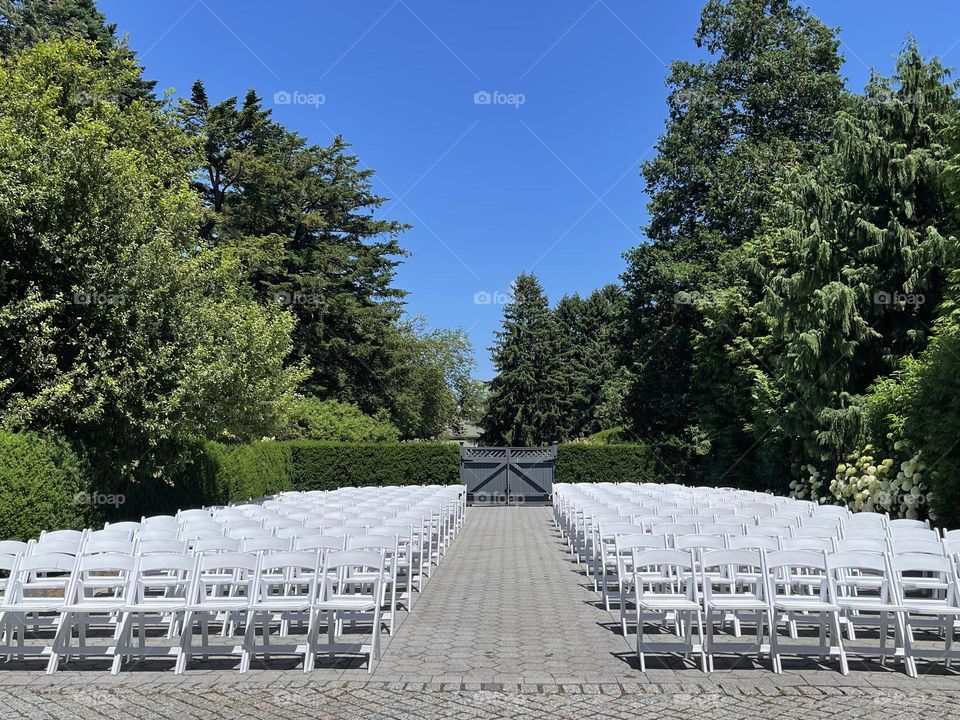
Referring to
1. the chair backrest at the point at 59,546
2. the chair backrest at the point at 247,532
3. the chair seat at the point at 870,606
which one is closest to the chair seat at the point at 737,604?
the chair seat at the point at 870,606

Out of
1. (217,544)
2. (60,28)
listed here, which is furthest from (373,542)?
(60,28)

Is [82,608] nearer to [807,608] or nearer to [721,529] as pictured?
[807,608]

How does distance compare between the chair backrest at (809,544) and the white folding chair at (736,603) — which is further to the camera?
the chair backrest at (809,544)

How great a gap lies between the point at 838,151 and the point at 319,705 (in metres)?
20.2

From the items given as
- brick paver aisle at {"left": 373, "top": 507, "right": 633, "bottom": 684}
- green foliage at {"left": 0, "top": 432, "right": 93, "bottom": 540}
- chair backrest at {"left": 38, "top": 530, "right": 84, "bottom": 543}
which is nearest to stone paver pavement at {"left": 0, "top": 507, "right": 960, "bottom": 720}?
brick paver aisle at {"left": 373, "top": 507, "right": 633, "bottom": 684}

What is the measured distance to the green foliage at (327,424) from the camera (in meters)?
36.3

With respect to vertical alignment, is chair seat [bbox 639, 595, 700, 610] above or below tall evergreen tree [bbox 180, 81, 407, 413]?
below
